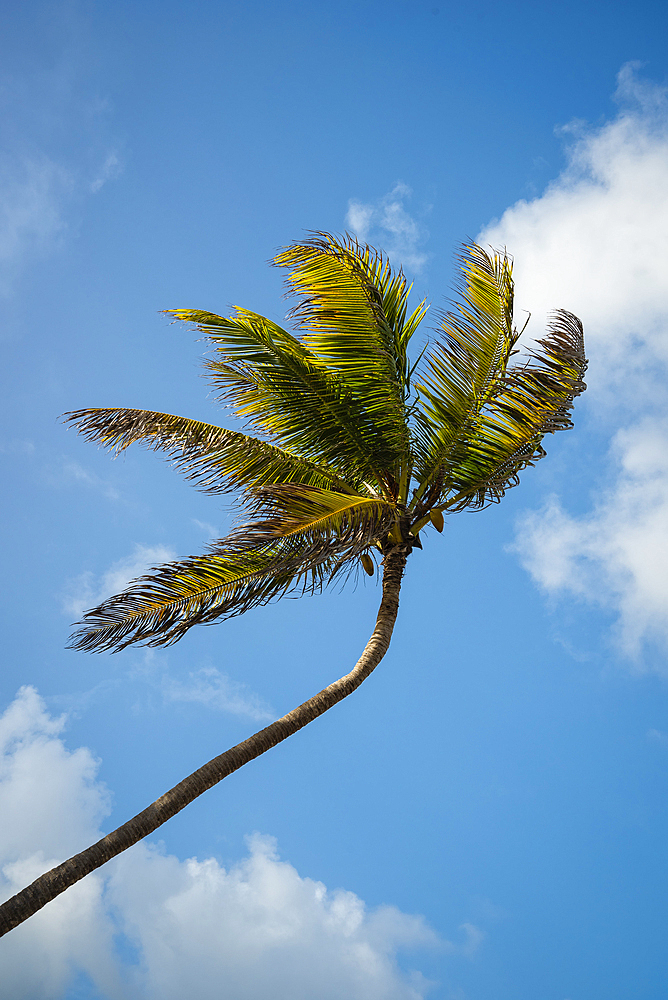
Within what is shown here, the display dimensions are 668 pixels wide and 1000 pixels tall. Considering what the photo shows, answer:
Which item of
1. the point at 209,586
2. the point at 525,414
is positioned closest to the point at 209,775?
the point at 209,586

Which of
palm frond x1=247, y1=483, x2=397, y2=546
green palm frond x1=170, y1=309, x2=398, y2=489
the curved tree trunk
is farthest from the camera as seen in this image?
green palm frond x1=170, y1=309, x2=398, y2=489

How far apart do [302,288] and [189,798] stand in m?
5.75

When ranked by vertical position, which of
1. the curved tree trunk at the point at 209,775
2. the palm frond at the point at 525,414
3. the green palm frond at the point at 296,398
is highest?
the palm frond at the point at 525,414

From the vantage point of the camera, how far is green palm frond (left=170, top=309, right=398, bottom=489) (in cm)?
913

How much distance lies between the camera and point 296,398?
9.28 m

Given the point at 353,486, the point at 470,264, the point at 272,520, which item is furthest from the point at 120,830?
the point at 470,264

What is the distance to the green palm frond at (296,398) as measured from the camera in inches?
360

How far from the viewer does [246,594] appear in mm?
8070

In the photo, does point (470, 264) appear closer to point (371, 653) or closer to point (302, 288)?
point (302, 288)

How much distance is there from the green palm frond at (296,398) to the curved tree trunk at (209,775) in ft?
4.11

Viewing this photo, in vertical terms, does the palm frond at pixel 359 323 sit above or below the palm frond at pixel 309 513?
above

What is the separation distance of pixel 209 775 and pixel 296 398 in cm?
423

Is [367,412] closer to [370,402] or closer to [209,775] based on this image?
[370,402]

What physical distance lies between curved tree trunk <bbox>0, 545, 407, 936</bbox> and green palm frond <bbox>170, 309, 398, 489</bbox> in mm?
1253
